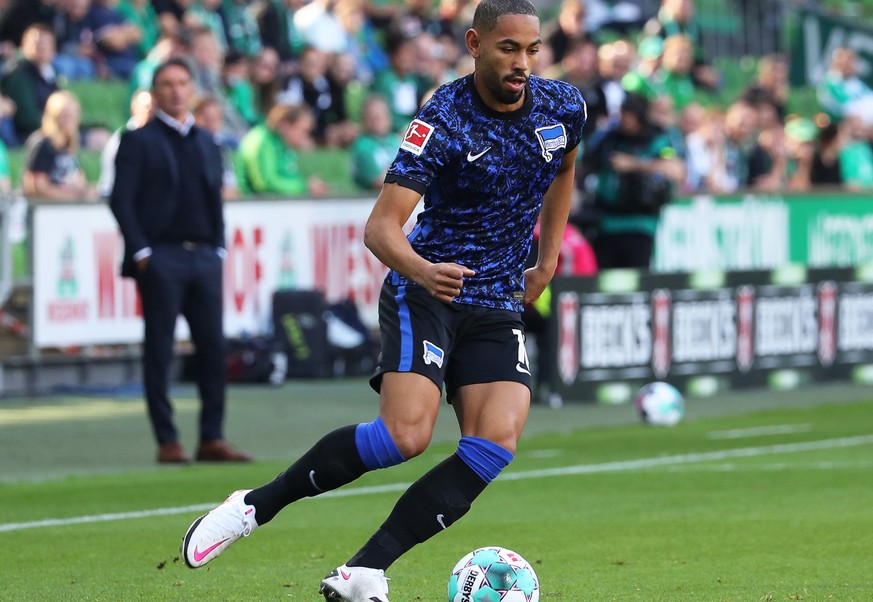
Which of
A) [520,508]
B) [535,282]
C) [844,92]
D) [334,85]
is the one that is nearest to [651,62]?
[844,92]

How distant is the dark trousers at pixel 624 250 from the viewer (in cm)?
1630

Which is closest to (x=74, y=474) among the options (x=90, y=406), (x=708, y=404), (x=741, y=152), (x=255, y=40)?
(x=90, y=406)

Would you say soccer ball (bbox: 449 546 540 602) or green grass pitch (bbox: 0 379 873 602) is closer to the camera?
soccer ball (bbox: 449 546 540 602)

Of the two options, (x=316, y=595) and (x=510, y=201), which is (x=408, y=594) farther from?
(x=510, y=201)

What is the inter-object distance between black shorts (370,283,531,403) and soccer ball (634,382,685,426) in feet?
25.8

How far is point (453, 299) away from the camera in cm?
627

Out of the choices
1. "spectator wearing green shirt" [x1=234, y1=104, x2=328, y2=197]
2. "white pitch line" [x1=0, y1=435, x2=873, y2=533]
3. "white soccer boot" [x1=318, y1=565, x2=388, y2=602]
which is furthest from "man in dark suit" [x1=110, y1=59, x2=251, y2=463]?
Result: "spectator wearing green shirt" [x1=234, y1=104, x2=328, y2=197]

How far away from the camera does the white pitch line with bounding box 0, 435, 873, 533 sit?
9.02 metres

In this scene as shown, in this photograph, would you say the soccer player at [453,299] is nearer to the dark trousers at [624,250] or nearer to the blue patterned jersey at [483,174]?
the blue patterned jersey at [483,174]

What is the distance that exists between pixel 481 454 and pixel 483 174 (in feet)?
3.19

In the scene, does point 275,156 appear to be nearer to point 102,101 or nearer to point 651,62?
point 102,101

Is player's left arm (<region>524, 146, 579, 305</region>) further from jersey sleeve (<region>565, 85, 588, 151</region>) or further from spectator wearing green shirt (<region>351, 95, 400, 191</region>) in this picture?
spectator wearing green shirt (<region>351, 95, 400, 191</region>)

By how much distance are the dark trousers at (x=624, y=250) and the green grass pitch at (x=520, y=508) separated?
1.61 metres

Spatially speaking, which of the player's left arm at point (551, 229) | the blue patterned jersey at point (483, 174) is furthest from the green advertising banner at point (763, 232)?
the blue patterned jersey at point (483, 174)
